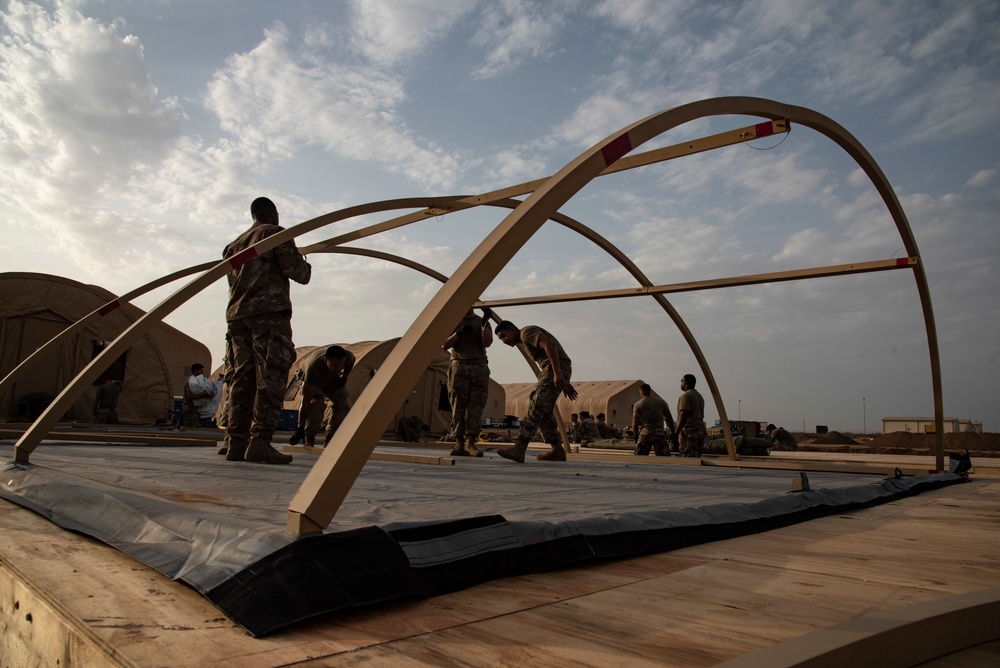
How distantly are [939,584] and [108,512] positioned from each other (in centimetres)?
246

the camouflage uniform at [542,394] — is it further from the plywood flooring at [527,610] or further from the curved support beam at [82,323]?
the plywood flooring at [527,610]

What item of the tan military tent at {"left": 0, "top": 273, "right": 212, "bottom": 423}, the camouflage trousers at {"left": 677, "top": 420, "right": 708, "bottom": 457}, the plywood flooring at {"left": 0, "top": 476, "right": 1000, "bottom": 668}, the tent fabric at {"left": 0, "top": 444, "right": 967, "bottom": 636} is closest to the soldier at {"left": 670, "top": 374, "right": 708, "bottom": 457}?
the camouflage trousers at {"left": 677, "top": 420, "right": 708, "bottom": 457}

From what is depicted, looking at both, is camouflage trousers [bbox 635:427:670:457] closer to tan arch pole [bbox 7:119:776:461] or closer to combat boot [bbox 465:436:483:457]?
tan arch pole [bbox 7:119:776:461]

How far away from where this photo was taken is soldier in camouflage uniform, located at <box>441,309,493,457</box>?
300 inches

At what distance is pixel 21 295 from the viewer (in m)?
14.0

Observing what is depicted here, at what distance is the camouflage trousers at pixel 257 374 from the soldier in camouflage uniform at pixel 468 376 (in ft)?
9.29

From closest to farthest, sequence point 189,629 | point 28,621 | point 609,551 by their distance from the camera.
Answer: point 189,629
point 28,621
point 609,551

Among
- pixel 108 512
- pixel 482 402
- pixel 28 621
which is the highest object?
pixel 482 402

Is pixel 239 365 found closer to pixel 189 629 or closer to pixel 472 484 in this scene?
pixel 472 484

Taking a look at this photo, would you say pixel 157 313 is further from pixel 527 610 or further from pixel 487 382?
pixel 487 382

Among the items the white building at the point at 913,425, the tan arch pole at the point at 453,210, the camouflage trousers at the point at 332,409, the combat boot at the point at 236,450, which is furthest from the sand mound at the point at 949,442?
the combat boot at the point at 236,450

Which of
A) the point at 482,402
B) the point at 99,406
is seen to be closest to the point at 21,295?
the point at 99,406

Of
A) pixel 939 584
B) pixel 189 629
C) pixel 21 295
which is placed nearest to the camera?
pixel 189 629

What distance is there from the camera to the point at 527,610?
144 cm
